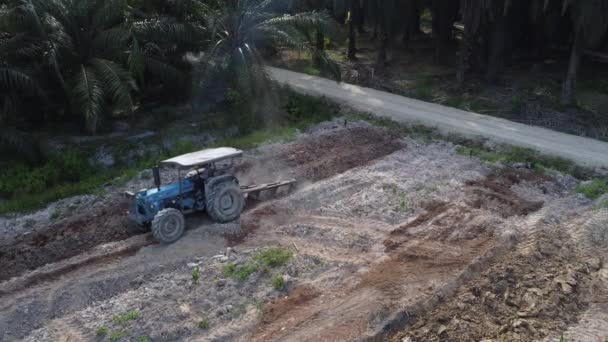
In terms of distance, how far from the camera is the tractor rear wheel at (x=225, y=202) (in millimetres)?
13180

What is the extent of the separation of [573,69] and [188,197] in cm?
1579

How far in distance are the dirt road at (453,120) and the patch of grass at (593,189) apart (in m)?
1.51

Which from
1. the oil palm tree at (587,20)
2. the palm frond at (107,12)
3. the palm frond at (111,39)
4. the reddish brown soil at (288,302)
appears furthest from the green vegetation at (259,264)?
the oil palm tree at (587,20)

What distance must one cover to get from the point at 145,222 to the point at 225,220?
1.75m

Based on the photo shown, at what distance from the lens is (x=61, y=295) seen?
11.1 m

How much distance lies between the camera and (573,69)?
21.9 meters

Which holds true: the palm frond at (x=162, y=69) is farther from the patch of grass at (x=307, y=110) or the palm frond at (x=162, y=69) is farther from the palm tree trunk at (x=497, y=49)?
the palm tree trunk at (x=497, y=49)

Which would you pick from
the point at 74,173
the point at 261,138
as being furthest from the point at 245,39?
the point at 74,173

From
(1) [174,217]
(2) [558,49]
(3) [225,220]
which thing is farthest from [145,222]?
(2) [558,49]

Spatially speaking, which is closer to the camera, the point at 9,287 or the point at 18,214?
the point at 9,287

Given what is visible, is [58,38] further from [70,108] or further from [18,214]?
[18,214]

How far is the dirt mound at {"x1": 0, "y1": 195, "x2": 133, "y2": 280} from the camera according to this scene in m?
12.4

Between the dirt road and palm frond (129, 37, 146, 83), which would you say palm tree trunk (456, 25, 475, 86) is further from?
palm frond (129, 37, 146, 83)

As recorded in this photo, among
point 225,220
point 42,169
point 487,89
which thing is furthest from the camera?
point 487,89
